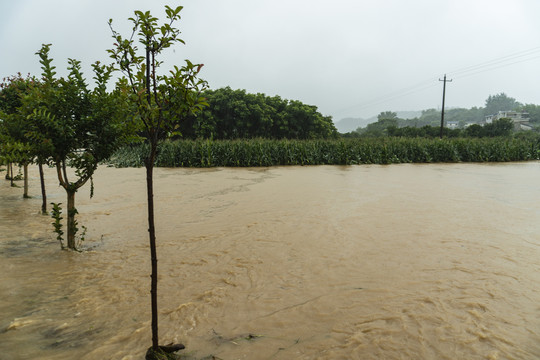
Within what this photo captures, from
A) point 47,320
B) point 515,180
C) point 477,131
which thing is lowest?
point 47,320

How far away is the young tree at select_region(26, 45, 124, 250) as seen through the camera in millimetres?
4367

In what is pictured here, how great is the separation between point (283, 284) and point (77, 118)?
3.66 m

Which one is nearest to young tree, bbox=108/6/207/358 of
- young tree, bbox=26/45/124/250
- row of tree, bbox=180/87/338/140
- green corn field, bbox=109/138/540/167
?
young tree, bbox=26/45/124/250

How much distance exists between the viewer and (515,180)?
521 inches

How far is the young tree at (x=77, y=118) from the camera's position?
14.3 feet

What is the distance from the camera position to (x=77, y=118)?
468cm

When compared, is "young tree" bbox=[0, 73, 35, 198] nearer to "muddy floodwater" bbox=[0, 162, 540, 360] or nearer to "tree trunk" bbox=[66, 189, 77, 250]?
"tree trunk" bbox=[66, 189, 77, 250]

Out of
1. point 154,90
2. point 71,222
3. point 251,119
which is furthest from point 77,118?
point 251,119

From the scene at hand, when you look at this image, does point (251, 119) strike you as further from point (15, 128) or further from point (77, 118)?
point (77, 118)

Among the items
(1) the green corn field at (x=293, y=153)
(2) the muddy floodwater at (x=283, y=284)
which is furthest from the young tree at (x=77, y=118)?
(1) the green corn field at (x=293, y=153)

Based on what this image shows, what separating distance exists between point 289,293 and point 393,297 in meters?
1.12

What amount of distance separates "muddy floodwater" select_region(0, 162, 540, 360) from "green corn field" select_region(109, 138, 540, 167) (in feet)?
40.9

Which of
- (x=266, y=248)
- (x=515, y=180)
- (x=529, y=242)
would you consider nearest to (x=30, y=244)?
(x=266, y=248)

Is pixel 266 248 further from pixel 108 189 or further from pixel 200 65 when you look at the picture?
pixel 108 189
